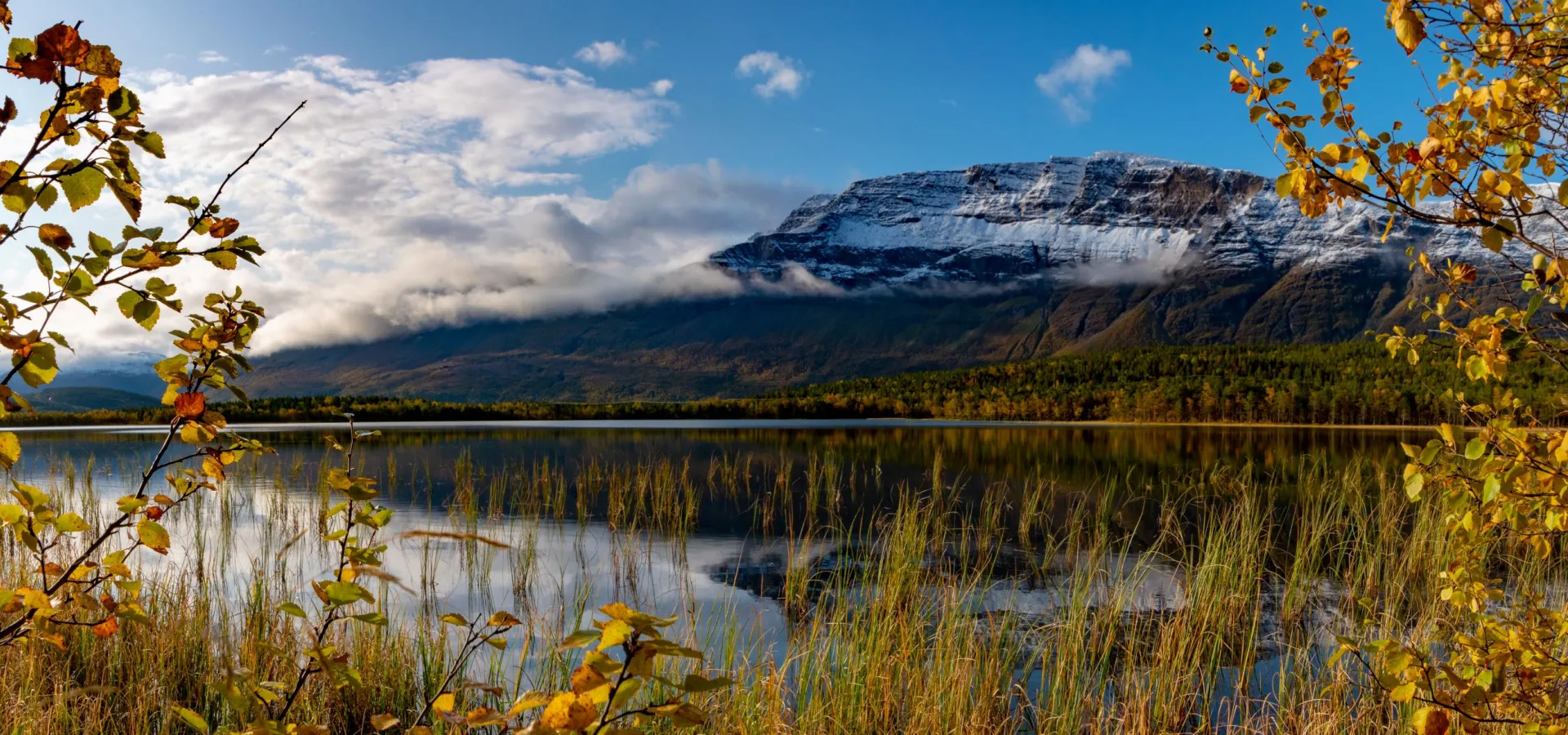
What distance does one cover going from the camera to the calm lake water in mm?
10234

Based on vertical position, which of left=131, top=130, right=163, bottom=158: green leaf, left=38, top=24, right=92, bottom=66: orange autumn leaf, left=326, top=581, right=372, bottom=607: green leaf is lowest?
left=326, top=581, right=372, bottom=607: green leaf

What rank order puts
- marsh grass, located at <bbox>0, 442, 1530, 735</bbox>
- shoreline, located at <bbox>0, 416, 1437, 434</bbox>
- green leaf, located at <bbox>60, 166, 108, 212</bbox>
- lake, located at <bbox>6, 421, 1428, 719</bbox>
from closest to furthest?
green leaf, located at <bbox>60, 166, 108, 212</bbox>, marsh grass, located at <bbox>0, 442, 1530, 735</bbox>, lake, located at <bbox>6, 421, 1428, 719</bbox>, shoreline, located at <bbox>0, 416, 1437, 434</bbox>

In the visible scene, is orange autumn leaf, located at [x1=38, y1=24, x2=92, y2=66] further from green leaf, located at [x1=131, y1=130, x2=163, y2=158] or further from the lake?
the lake

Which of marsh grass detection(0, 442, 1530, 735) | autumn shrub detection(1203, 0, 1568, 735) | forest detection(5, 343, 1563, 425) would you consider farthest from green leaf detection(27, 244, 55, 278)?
forest detection(5, 343, 1563, 425)

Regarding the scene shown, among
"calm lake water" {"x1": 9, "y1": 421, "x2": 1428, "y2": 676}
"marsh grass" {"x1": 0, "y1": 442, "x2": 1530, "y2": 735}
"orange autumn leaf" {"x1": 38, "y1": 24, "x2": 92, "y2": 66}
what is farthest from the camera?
"calm lake water" {"x1": 9, "y1": 421, "x2": 1428, "y2": 676}

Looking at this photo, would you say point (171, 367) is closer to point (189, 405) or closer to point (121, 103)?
Answer: point (189, 405)

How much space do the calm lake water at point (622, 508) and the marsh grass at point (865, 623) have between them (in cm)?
12

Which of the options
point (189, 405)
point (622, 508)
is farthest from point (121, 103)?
point (622, 508)

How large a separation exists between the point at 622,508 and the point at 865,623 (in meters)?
9.29

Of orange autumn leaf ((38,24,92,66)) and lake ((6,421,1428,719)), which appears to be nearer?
orange autumn leaf ((38,24,92,66))

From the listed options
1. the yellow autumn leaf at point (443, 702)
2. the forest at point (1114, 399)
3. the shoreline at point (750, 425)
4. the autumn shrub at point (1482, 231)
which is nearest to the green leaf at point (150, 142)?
the yellow autumn leaf at point (443, 702)

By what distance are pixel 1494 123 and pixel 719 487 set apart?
828 inches

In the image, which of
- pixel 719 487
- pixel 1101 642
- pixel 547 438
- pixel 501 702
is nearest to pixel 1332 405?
pixel 547 438

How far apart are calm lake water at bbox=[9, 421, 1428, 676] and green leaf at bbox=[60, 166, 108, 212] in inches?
39.6
